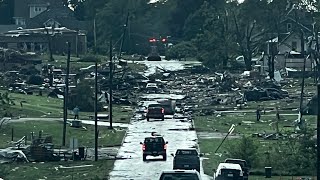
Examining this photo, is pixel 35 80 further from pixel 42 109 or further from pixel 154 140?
pixel 154 140

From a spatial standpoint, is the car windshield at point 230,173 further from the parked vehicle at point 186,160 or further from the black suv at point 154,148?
the black suv at point 154,148

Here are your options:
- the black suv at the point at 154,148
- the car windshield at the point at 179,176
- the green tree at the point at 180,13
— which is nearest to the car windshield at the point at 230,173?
the car windshield at the point at 179,176

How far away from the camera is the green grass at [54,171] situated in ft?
164

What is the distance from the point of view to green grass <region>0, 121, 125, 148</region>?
6556cm

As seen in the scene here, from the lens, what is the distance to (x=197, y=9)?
541 feet

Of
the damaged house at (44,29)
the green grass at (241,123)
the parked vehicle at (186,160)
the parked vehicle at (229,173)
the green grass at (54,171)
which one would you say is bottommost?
the green grass at (241,123)

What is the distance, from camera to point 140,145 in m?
64.1

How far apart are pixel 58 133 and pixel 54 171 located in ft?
52.1

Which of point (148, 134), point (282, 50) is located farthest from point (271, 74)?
point (148, 134)

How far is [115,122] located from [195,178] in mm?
43061

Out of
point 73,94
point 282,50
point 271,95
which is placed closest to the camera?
point 73,94

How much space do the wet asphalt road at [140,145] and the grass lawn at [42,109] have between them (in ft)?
11.4

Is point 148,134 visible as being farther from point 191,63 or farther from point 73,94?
point 191,63

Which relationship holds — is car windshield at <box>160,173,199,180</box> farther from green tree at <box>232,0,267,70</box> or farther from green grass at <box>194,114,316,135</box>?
green tree at <box>232,0,267,70</box>
